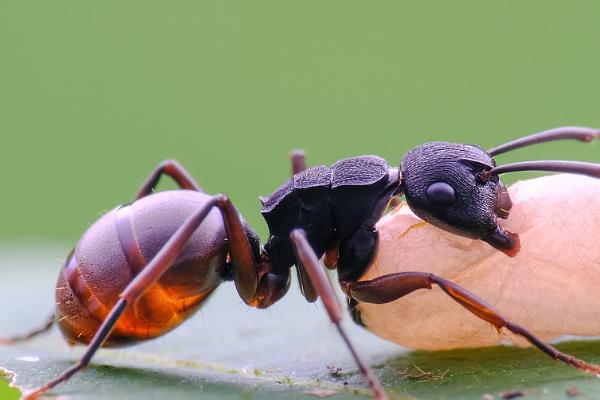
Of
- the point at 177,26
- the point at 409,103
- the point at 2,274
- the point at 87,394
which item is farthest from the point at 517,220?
the point at 177,26

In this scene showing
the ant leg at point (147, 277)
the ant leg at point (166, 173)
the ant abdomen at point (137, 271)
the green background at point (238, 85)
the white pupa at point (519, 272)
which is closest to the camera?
the ant leg at point (147, 277)

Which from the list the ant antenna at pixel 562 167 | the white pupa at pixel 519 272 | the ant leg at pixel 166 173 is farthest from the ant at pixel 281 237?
the ant leg at pixel 166 173

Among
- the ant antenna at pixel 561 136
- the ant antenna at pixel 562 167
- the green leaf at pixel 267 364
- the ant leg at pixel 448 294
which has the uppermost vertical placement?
the ant antenna at pixel 561 136

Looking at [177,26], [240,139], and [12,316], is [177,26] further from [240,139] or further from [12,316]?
[12,316]

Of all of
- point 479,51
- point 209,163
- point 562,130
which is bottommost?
point 209,163

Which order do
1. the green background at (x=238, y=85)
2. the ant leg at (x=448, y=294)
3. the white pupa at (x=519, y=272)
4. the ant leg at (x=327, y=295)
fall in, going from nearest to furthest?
the ant leg at (x=327, y=295) → the ant leg at (x=448, y=294) → the white pupa at (x=519, y=272) → the green background at (x=238, y=85)

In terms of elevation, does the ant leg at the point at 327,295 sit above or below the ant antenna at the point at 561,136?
below

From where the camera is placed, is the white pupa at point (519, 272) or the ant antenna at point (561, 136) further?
the ant antenna at point (561, 136)

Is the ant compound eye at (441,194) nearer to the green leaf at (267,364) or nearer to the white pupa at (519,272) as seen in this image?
the white pupa at (519,272)
